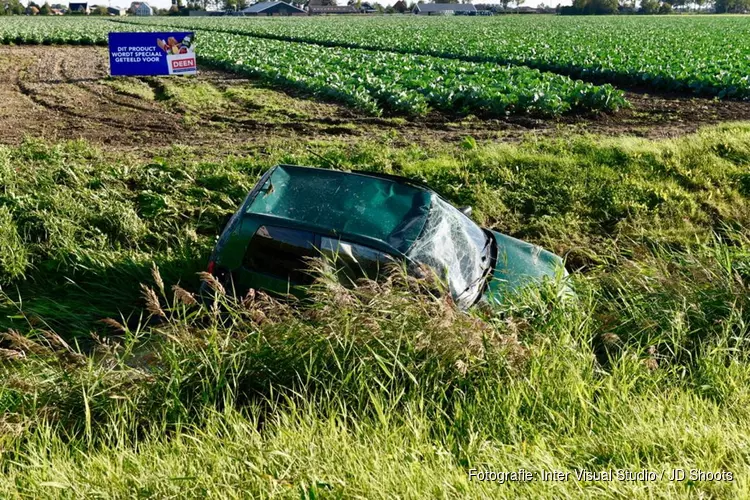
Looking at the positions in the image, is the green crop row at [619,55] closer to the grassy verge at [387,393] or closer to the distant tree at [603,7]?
the grassy verge at [387,393]

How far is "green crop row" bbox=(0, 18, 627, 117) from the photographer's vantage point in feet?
50.5

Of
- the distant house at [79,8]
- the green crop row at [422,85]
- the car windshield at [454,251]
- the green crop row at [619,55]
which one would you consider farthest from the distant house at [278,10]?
the car windshield at [454,251]

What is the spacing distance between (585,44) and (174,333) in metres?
33.3

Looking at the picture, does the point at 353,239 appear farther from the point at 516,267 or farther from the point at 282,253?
the point at 516,267

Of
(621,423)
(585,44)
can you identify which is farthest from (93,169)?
(585,44)

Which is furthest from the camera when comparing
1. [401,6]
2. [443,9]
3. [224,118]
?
[401,6]

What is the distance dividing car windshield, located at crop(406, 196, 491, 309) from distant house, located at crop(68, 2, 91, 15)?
12060cm

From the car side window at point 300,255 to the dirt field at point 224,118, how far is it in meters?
7.03

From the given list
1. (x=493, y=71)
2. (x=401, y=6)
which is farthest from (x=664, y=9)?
(x=493, y=71)

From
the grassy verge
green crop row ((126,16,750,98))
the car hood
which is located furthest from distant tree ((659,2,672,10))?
the car hood

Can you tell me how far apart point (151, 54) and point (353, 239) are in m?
18.1

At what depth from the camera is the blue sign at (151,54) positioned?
1998cm

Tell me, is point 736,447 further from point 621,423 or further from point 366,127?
point 366,127

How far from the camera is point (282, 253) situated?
16.5ft
